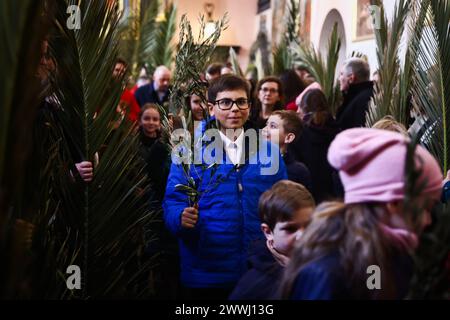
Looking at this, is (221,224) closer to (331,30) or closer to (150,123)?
(150,123)

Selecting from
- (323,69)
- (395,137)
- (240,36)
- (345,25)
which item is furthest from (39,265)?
(240,36)

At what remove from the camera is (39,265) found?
120 inches

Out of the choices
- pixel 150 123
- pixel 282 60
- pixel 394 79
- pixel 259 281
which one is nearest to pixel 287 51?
pixel 282 60

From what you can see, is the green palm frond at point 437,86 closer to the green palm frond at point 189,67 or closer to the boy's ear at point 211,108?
the boy's ear at point 211,108

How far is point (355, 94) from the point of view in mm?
7367

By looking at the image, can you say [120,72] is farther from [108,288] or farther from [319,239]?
[319,239]

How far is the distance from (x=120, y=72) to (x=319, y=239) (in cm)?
226

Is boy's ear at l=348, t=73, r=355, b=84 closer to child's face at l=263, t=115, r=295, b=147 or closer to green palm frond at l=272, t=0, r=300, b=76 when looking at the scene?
child's face at l=263, t=115, r=295, b=147

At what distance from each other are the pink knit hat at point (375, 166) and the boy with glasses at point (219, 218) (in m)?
1.64

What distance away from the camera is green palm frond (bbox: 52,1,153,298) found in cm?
393

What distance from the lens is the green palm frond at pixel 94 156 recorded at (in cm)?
393

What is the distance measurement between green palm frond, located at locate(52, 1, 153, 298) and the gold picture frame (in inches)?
310

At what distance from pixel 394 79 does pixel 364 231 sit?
4.10m

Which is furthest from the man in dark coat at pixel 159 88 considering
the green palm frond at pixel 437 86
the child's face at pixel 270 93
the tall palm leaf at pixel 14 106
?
the tall palm leaf at pixel 14 106
